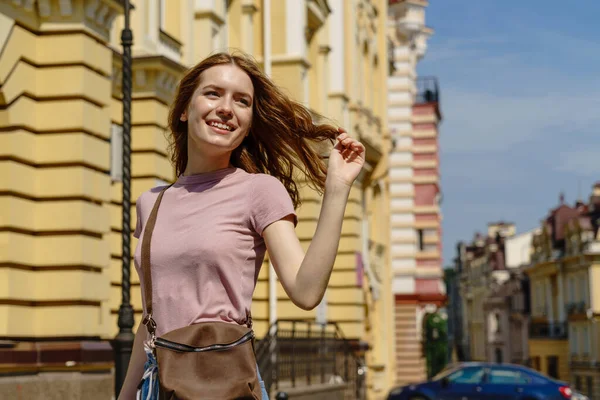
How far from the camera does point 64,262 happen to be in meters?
12.9

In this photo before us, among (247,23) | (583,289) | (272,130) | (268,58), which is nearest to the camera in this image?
(272,130)

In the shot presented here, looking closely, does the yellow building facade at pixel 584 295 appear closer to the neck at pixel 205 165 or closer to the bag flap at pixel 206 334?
the neck at pixel 205 165

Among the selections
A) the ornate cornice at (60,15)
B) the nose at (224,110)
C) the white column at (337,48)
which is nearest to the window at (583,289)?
the white column at (337,48)

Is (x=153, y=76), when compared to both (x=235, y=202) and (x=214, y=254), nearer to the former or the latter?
(x=235, y=202)

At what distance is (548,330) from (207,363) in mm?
105648

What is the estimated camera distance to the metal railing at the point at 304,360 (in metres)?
19.1

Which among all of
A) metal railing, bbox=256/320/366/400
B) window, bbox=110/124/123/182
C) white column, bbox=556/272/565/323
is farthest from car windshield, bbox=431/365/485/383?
white column, bbox=556/272/565/323

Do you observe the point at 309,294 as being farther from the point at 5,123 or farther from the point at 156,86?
the point at 156,86

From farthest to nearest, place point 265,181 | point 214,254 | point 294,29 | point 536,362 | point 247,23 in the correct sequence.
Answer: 1. point 536,362
2. point 294,29
3. point 247,23
4. point 265,181
5. point 214,254

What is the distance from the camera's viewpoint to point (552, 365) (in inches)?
4072

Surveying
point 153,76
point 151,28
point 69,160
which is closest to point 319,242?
point 69,160

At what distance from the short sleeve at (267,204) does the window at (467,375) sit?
23267 millimetres

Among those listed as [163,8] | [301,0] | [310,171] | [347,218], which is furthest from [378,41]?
[310,171]

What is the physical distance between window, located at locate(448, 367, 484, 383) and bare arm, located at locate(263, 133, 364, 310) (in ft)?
76.6
